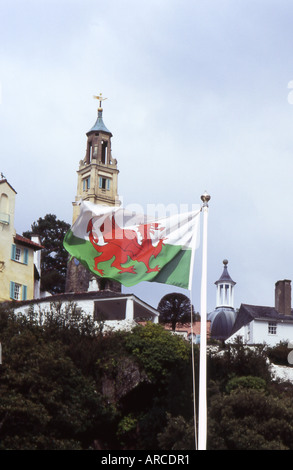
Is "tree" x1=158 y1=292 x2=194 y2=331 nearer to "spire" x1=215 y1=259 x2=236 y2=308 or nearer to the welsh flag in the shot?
"spire" x1=215 y1=259 x2=236 y2=308

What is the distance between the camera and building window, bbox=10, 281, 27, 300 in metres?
62.4

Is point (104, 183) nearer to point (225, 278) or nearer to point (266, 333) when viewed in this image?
point (225, 278)

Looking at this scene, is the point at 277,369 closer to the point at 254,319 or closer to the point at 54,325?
the point at 54,325

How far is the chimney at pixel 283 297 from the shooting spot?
7069 cm

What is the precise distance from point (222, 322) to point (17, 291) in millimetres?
29614

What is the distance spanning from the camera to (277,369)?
151 ft

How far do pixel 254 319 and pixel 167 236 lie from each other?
153 feet

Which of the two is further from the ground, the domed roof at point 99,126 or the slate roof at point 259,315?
the domed roof at point 99,126

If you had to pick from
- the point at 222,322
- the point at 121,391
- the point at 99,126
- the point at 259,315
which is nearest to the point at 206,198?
the point at 121,391

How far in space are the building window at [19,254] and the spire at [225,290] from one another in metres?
35.7

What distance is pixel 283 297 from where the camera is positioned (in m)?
71.4

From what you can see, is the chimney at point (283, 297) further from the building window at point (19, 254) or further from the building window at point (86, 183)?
the building window at point (86, 183)

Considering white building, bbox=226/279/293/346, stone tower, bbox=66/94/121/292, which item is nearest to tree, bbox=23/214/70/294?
stone tower, bbox=66/94/121/292

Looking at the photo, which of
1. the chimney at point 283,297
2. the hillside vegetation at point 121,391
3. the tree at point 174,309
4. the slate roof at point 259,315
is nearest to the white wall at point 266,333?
the slate roof at point 259,315
